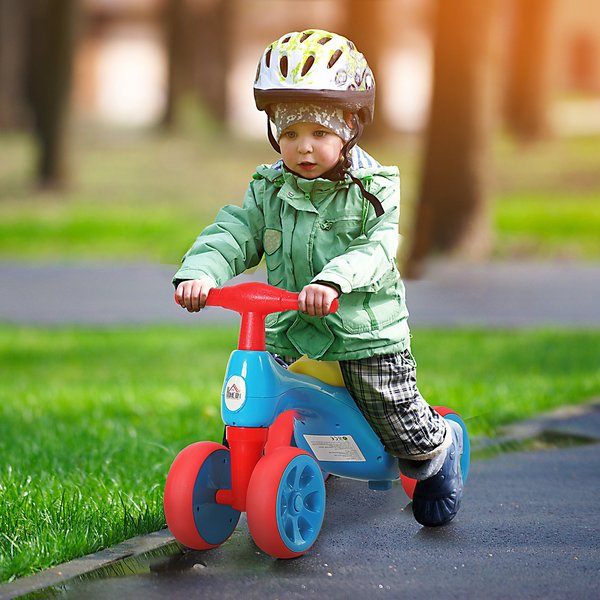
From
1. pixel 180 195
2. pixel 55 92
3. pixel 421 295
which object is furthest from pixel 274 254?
pixel 180 195

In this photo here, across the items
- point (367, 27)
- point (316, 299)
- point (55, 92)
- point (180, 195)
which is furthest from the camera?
point (367, 27)

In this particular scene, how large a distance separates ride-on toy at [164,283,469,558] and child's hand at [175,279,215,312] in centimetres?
5

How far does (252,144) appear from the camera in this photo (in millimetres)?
28062

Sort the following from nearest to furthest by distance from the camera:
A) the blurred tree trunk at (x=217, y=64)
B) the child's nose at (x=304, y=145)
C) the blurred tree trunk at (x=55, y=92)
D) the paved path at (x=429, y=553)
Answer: the paved path at (x=429, y=553), the child's nose at (x=304, y=145), the blurred tree trunk at (x=55, y=92), the blurred tree trunk at (x=217, y=64)

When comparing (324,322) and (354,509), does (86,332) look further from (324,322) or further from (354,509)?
(324,322)

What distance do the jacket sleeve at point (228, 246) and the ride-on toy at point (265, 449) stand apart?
9 centimetres

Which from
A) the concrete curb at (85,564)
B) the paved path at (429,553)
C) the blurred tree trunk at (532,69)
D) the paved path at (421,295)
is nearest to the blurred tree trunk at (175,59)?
the blurred tree trunk at (532,69)

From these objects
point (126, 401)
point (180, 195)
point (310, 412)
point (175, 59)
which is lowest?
point (126, 401)

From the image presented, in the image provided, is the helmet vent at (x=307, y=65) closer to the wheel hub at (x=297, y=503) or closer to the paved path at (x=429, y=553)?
the wheel hub at (x=297, y=503)

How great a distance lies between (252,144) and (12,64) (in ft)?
21.6

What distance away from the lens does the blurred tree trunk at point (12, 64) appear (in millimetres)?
29016

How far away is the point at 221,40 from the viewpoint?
1307 inches

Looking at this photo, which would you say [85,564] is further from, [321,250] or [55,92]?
[55,92]

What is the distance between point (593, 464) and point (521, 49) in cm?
2137
